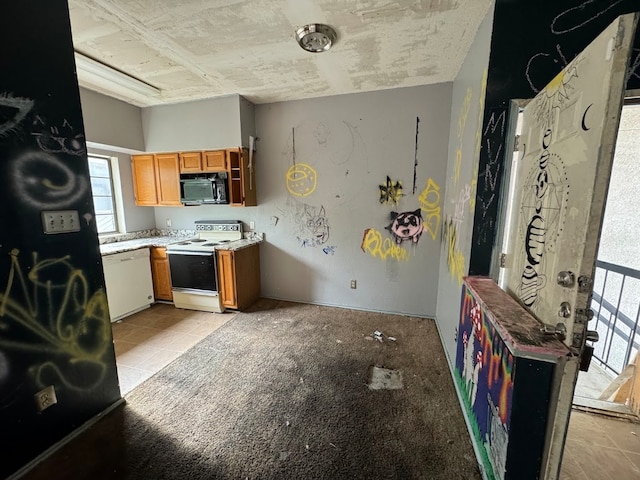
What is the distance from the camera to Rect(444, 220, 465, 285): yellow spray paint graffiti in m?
2.04

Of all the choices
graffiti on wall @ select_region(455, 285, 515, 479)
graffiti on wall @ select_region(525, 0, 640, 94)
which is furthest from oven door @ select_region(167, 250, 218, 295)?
graffiti on wall @ select_region(525, 0, 640, 94)

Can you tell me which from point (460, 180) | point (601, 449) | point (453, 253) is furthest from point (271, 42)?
point (601, 449)

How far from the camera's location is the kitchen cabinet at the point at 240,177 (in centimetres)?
330

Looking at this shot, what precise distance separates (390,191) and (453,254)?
3.61 ft

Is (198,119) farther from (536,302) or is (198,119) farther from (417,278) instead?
(536,302)

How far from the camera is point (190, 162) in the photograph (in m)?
3.46

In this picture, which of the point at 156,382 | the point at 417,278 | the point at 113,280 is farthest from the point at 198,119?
the point at 417,278

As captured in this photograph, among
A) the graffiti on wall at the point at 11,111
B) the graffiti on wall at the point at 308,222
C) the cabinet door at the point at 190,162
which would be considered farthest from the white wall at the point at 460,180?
the cabinet door at the point at 190,162

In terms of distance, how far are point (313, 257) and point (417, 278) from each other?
4.33 ft

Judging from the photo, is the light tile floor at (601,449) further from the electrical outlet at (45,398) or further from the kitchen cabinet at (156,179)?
the kitchen cabinet at (156,179)

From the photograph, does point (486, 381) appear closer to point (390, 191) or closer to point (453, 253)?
point (453, 253)

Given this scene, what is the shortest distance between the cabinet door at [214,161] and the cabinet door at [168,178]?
1.43 ft

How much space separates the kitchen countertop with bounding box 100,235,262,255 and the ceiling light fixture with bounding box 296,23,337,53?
7.12 feet

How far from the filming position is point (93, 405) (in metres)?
1.71
